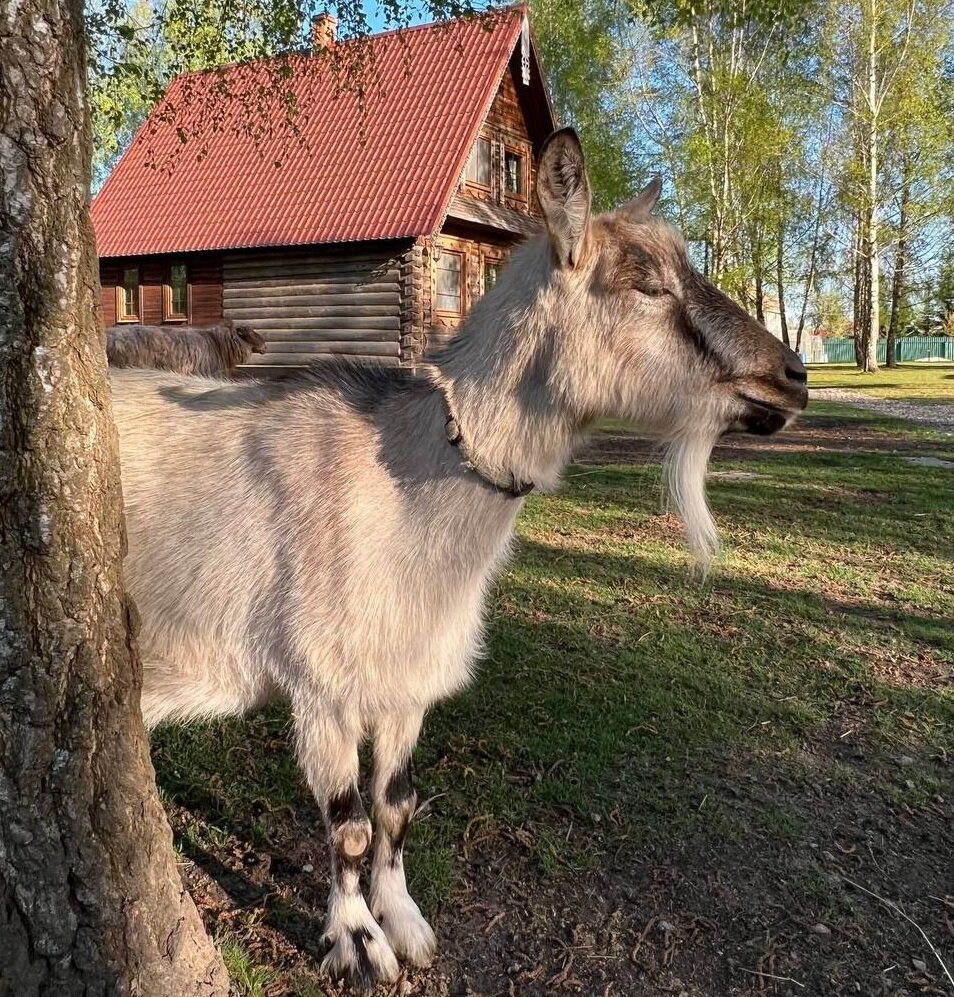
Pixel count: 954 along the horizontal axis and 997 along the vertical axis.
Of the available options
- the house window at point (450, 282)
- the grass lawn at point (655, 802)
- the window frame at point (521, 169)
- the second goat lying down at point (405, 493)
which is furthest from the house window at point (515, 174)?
the second goat lying down at point (405, 493)

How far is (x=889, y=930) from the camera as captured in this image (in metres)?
2.39

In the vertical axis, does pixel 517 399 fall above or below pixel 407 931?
above

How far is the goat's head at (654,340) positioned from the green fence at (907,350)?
5854 cm

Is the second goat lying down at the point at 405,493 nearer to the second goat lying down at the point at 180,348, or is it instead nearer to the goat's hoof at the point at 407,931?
the goat's hoof at the point at 407,931

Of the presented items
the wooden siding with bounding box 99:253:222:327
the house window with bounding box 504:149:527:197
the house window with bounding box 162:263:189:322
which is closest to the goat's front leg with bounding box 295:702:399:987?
the wooden siding with bounding box 99:253:222:327

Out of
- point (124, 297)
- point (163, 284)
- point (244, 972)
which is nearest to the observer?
point (244, 972)

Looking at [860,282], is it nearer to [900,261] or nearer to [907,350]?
[900,261]

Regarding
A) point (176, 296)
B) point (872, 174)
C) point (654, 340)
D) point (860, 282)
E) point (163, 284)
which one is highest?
point (872, 174)

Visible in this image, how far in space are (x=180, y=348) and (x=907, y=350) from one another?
201ft

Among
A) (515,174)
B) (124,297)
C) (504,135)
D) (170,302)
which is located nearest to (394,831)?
(504,135)

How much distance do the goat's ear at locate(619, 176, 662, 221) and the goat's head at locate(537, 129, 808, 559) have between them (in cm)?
12

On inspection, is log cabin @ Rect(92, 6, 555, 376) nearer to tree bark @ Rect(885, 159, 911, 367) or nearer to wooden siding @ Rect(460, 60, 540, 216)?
wooden siding @ Rect(460, 60, 540, 216)

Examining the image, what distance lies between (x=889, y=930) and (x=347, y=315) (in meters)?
14.9

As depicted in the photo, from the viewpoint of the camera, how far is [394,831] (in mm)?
2441
